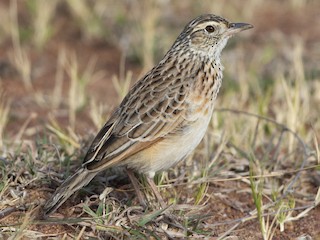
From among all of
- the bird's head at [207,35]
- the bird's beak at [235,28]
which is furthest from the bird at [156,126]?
the bird's beak at [235,28]

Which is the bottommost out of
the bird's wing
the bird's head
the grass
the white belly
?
the grass

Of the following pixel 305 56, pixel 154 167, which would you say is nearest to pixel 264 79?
pixel 305 56

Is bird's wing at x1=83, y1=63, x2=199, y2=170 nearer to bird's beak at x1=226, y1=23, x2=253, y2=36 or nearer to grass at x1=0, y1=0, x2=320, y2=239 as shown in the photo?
grass at x1=0, y1=0, x2=320, y2=239

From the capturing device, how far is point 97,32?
12.0m

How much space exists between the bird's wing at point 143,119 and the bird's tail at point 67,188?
0.25 feet

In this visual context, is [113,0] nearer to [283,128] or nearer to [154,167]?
[283,128]

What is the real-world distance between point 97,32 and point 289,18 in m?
3.33

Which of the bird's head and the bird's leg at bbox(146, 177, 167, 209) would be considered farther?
the bird's head

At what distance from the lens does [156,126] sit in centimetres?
610

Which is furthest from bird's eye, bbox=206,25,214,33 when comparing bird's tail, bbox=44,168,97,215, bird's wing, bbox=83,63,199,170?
bird's tail, bbox=44,168,97,215

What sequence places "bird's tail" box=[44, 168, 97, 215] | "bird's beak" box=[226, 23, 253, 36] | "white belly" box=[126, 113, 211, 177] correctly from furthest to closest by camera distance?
1. "bird's beak" box=[226, 23, 253, 36]
2. "white belly" box=[126, 113, 211, 177]
3. "bird's tail" box=[44, 168, 97, 215]

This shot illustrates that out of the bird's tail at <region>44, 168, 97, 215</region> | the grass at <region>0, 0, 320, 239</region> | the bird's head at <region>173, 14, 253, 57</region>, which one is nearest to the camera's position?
the bird's tail at <region>44, 168, 97, 215</region>

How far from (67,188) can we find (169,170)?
1303mm

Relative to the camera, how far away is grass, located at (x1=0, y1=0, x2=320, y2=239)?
5902 mm
